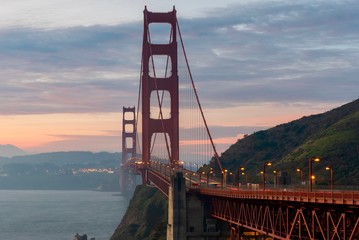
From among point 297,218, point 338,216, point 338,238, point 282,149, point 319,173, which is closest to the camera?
point 338,238

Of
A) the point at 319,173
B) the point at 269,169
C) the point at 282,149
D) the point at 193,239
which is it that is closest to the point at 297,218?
the point at 193,239

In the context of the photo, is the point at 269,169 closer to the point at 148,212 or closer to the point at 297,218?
the point at 148,212

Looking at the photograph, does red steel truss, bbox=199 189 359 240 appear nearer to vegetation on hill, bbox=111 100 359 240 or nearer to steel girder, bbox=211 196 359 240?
steel girder, bbox=211 196 359 240

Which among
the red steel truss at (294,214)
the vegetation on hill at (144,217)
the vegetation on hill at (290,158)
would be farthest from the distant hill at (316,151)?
the red steel truss at (294,214)

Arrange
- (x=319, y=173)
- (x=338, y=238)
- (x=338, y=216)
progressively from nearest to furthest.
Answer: (x=338, y=238), (x=338, y=216), (x=319, y=173)

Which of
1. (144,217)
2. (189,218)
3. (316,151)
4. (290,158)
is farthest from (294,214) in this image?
(144,217)
